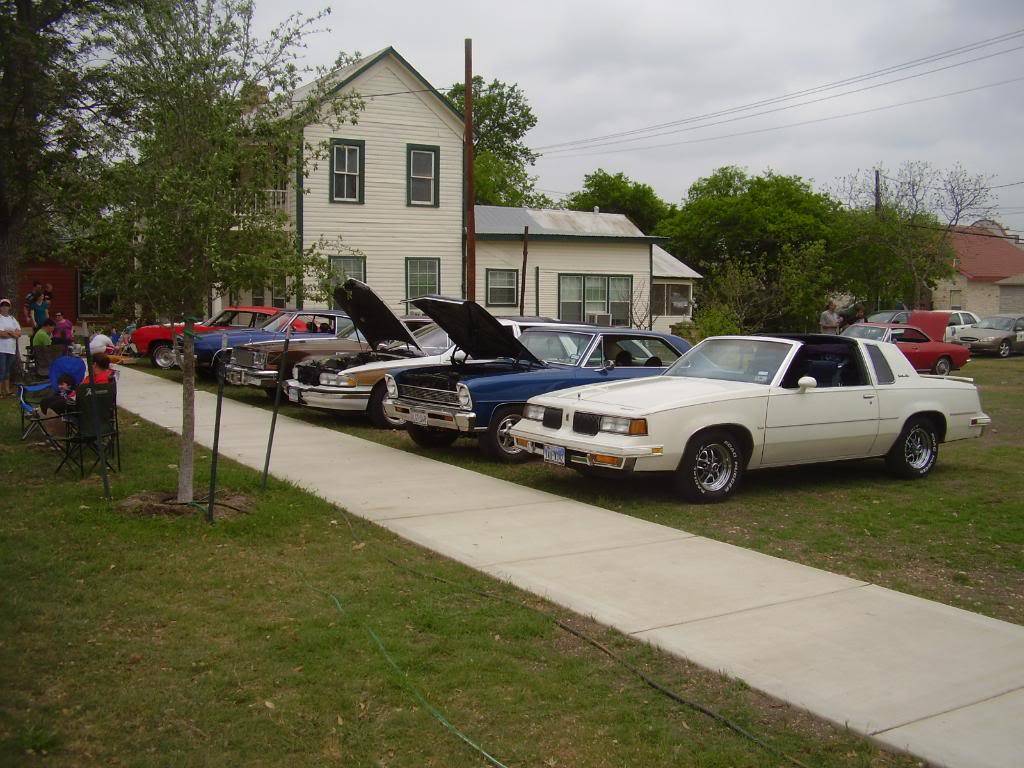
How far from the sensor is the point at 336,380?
13.5 m

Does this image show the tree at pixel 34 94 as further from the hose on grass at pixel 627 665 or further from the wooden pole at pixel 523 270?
the hose on grass at pixel 627 665

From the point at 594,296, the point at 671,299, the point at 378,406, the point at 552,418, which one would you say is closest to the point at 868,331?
the point at 594,296

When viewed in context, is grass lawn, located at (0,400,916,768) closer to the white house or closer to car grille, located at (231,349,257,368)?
car grille, located at (231,349,257,368)

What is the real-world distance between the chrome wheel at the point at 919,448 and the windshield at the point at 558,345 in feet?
12.0

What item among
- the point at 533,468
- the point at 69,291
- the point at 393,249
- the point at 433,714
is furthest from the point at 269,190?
the point at 69,291

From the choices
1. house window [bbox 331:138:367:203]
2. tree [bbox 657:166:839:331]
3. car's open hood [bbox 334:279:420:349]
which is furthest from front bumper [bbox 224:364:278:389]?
tree [bbox 657:166:839:331]

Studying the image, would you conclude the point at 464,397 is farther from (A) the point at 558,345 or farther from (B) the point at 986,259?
(B) the point at 986,259

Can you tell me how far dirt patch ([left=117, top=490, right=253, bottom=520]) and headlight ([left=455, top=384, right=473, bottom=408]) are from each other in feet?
9.54

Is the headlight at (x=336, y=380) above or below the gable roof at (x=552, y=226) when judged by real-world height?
below

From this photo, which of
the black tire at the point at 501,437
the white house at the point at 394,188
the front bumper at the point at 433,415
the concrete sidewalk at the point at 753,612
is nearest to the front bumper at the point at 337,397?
the front bumper at the point at 433,415

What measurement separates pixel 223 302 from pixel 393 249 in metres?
5.12

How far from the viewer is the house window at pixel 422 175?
2722 centimetres

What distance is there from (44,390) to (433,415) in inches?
177

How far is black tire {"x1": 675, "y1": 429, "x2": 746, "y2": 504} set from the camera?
8.68 meters
